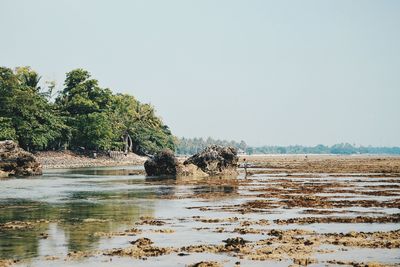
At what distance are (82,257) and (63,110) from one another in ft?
332

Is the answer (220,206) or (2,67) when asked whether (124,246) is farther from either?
(2,67)

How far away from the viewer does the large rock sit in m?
64.9

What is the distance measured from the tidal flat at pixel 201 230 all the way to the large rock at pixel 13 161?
2918 centimetres

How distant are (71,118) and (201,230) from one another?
90.9 m

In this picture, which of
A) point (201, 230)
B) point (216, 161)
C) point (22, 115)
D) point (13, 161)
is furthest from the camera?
point (22, 115)

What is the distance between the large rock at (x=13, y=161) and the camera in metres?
64.9

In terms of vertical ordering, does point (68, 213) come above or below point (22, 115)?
below

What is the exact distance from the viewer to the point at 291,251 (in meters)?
17.2

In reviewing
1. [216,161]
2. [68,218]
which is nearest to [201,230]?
[68,218]

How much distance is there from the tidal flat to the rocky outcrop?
28474 millimetres

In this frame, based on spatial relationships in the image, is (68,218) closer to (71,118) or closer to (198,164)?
(198,164)

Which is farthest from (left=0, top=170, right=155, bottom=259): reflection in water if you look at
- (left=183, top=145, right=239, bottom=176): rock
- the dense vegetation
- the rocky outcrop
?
the dense vegetation

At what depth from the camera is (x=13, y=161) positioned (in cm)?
6606

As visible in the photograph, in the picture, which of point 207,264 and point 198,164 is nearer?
point 207,264
